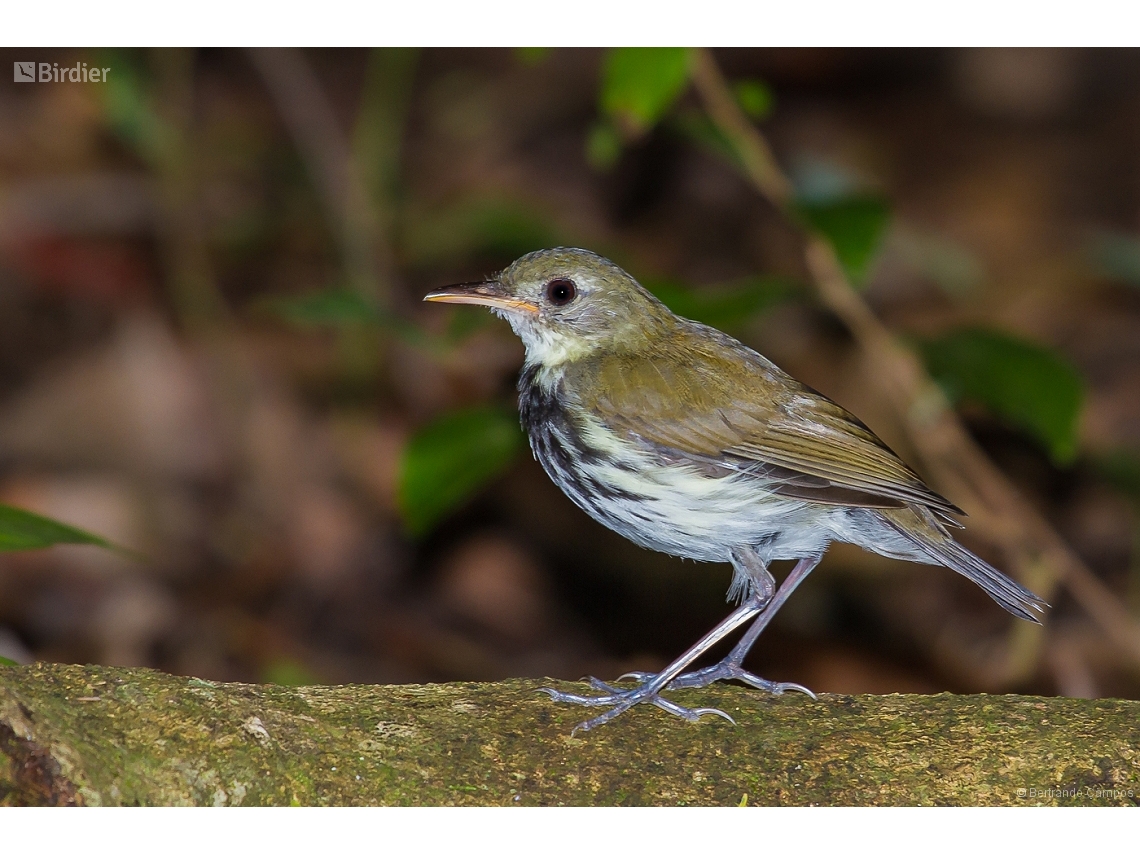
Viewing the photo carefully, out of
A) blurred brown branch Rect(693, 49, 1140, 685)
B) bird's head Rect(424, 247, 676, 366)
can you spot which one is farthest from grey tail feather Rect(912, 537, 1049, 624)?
→ bird's head Rect(424, 247, 676, 366)

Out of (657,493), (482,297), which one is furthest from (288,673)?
(657,493)

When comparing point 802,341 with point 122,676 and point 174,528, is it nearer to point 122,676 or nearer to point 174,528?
point 174,528

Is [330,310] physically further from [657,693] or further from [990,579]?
[990,579]

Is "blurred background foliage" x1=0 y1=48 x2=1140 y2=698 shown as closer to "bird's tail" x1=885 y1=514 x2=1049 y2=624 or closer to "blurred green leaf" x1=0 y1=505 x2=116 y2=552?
"bird's tail" x1=885 y1=514 x2=1049 y2=624

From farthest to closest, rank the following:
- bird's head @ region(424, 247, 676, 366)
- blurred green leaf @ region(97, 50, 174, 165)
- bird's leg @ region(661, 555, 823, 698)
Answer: blurred green leaf @ region(97, 50, 174, 165) → bird's head @ region(424, 247, 676, 366) → bird's leg @ region(661, 555, 823, 698)

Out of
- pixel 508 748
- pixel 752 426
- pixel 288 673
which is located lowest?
pixel 288 673

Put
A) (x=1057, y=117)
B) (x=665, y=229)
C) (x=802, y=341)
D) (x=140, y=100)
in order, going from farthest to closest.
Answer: (x=1057, y=117) → (x=665, y=229) → (x=802, y=341) → (x=140, y=100)

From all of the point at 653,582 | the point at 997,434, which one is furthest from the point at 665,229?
the point at 653,582
